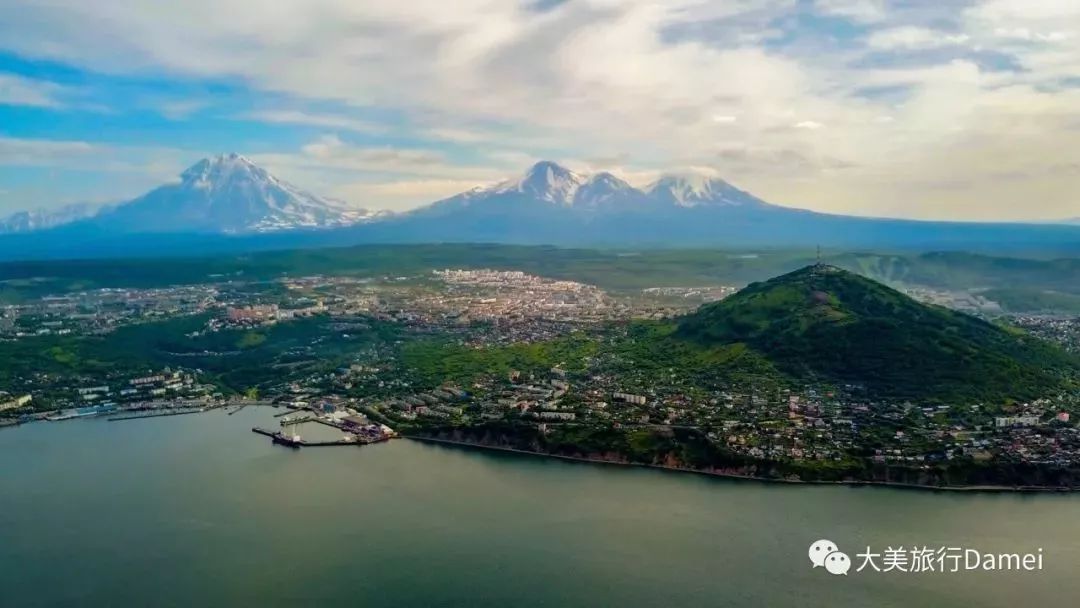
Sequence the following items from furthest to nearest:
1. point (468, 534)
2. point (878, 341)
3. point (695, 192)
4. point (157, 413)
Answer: point (695, 192), point (878, 341), point (157, 413), point (468, 534)

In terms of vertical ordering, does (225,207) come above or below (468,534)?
above

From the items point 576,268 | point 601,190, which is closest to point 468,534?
point 576,268

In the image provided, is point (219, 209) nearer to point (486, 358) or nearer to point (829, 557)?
point (486, 358)

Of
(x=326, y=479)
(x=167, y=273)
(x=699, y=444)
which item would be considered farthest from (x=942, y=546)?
(x=167, y=273)

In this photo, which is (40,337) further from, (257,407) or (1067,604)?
(1067,604)

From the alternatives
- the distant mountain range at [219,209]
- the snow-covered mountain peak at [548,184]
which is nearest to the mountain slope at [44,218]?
the distant mountain range at [219,209]

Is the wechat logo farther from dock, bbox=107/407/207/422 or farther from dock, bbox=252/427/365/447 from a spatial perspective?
dock, bbox=107/407/207/422
